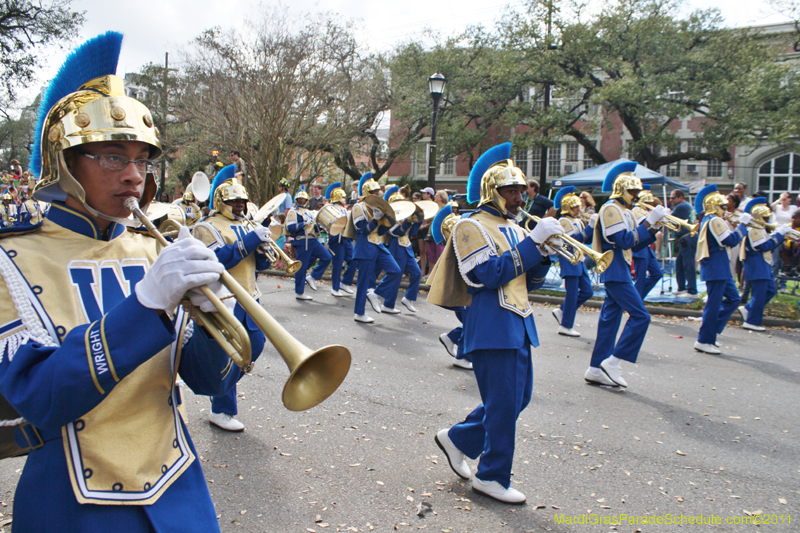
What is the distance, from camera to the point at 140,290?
4.62 ft

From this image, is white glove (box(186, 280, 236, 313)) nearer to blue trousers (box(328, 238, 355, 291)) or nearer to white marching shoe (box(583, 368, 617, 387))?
white marching shoe (box(583, 368, 617, 387))

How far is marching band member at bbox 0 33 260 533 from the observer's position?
1387 mm

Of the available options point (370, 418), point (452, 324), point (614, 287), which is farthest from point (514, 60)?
point (370, 418)

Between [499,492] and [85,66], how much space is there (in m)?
3.21

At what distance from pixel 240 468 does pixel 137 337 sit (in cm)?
302

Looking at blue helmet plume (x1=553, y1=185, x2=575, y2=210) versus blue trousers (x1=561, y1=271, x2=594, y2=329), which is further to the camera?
blue helmet plume (x1=553, y1=185, x2=575, y2=210)

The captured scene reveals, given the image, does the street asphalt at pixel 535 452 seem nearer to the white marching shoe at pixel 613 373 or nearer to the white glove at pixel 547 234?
the white marching shoe at pixel 613 373

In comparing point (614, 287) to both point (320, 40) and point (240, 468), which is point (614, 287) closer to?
point (240, 468)

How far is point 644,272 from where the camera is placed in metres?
8.54

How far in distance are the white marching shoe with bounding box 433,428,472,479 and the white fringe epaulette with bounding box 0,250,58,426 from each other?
114 inches

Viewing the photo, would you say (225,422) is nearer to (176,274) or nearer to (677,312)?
(176,274)

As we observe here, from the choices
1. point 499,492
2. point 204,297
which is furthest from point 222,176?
point 204,297

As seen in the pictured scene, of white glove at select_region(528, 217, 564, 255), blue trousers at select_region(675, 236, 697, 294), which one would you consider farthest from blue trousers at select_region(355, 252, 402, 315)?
blue trousers at select_region(675, 236, 697, 294)

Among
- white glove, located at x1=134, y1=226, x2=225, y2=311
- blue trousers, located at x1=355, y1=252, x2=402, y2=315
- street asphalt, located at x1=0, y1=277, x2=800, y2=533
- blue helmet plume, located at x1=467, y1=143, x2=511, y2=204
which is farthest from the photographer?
blue trousers, located at x1=355, y1=252, x2=402, y2=315
